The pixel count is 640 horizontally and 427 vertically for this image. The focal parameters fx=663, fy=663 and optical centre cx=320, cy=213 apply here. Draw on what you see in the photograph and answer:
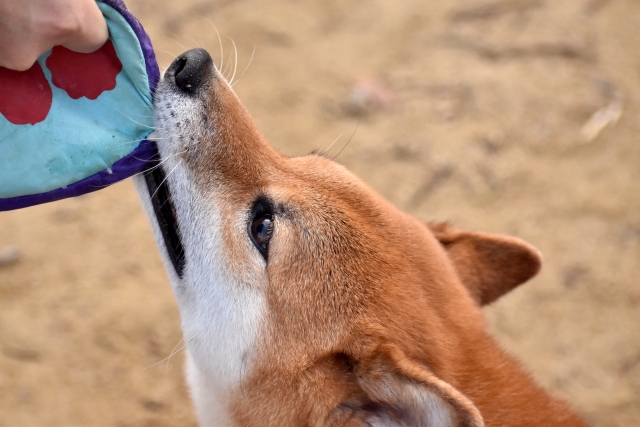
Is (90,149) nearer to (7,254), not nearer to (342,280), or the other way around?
(342,280)

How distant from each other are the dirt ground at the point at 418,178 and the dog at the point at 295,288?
128cm

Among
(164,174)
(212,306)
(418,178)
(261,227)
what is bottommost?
(212,306)

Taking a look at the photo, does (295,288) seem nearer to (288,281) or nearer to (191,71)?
(288,281)

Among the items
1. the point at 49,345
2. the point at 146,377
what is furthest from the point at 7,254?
the point at 146,377

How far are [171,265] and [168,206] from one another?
26 centimetres

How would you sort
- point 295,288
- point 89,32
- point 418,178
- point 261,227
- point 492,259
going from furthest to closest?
point 418,178 < point 492,259 < point 261,227 < point 295,288 < point 89,32

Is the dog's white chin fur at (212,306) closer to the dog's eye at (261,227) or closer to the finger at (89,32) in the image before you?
the dog's eye at (261,227)

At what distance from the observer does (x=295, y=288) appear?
105 inches

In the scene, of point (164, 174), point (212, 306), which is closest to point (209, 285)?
point (212, 306)

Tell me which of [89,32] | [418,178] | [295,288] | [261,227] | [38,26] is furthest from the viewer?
[418,178]

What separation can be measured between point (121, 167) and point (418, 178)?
10.7 ft

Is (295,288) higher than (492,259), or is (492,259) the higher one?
(295,288)

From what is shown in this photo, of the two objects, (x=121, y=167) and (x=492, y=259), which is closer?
(x=121, y=167)

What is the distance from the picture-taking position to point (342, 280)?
105 inches
